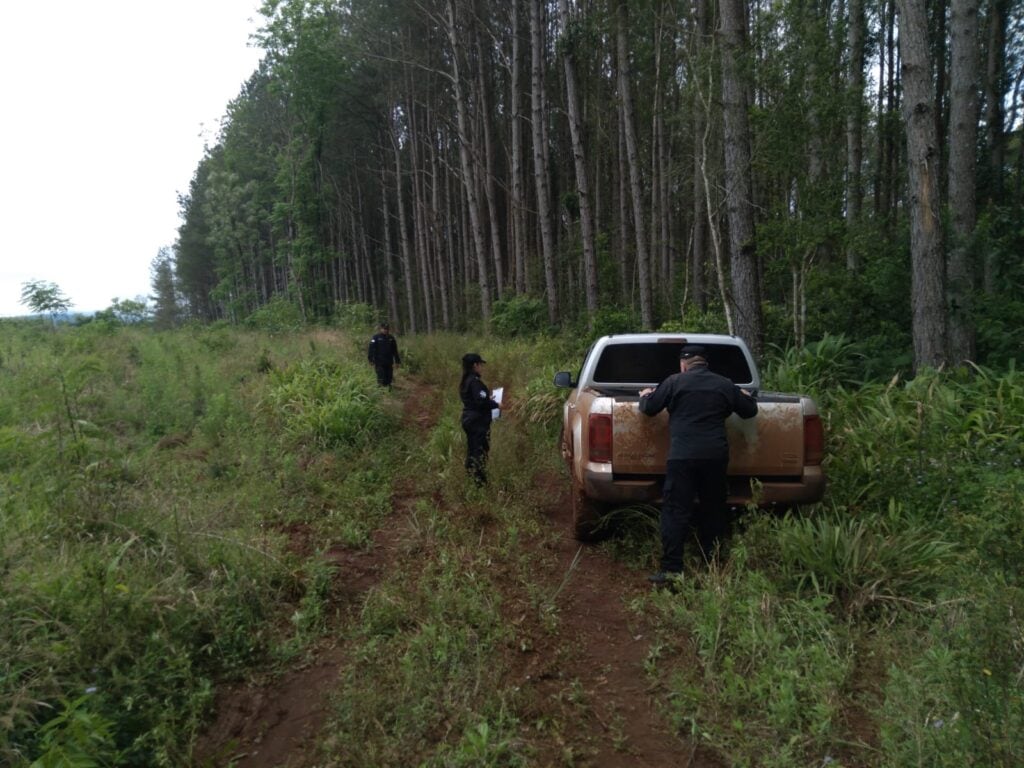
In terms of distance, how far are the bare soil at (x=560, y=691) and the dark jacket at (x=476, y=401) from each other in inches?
101

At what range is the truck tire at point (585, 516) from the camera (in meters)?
5.25

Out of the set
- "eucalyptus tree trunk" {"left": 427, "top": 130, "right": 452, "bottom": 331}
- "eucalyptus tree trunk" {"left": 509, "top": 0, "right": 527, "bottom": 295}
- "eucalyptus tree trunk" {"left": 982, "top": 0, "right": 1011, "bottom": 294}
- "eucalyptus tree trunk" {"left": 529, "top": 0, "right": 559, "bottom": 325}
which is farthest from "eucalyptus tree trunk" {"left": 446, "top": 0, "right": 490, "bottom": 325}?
"eucalyptus tree trunk" {"left": 982, "top": 0, "right": 1011, "bottom": 294}

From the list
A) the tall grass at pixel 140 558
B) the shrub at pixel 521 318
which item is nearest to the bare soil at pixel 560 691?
the tall grass at pixel 140 558

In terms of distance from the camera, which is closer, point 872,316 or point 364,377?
point 872,316

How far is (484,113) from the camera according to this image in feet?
75.3

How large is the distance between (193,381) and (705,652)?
10.2 meters

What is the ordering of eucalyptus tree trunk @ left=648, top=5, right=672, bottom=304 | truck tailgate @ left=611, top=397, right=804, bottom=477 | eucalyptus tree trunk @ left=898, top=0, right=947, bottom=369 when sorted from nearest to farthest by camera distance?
truck tailgate @ left=611, top=397, right=804, bottom=477, eucalyptus tree trunk @ left=898, top=0, right=947, bottom=369, eucalyptus tree trunk @ left=648, top=5, right=672, bottom=304

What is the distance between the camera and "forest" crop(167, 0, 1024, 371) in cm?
916

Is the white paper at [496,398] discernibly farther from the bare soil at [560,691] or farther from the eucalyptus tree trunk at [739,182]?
the eucalyptus tree trunk at [739,182]

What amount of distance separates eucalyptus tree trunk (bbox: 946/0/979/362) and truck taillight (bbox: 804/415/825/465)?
568 cm

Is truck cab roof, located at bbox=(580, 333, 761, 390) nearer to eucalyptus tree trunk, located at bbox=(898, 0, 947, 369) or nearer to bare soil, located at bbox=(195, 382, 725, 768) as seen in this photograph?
bare soil, located at bbox=(195, 382, 725, 768)

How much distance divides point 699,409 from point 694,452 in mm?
315

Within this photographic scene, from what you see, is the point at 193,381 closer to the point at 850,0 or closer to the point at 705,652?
the point at 705,652

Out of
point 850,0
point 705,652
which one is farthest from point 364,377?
point 850,0
